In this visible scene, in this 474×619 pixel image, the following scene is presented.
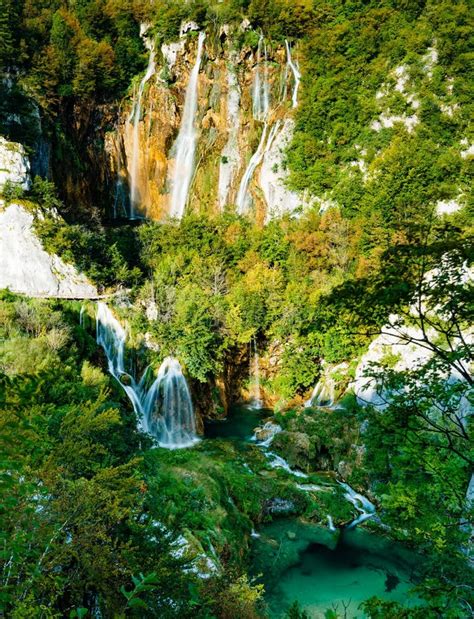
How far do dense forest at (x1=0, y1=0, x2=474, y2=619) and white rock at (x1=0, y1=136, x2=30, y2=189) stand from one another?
20 centimetres

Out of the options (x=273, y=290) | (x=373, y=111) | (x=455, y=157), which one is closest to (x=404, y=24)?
(x=373, y=111)

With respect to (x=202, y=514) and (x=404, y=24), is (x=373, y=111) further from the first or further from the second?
(x=202, y=514)

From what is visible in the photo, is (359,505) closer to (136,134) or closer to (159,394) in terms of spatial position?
(159,394)

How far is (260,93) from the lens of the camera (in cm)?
2712

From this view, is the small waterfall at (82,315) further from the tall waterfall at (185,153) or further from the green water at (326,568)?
the tall waterfall at (185,153)

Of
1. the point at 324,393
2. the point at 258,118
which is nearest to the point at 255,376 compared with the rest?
the point at 324,393

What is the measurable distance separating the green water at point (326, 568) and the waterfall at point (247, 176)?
21689 mm

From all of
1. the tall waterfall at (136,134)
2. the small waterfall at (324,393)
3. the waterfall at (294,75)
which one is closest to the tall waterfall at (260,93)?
the waterfall at (294,75)

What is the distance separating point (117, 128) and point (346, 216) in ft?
60.3

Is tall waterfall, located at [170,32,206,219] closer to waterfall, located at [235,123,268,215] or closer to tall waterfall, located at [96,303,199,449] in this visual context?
waterfall, located at [235,123,268,215]

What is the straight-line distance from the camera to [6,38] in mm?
20766

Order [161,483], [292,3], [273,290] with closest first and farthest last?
[161,483] < [273,290] < [292,3]

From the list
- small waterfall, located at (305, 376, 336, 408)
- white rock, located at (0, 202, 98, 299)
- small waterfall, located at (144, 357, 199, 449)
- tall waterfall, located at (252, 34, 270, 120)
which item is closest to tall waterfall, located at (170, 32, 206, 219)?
tall waterfall, located at (252, 34, 270, 120)

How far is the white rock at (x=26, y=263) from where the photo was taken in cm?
1575
